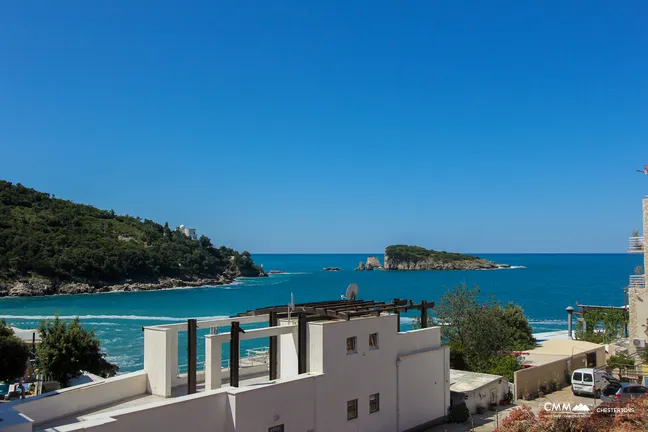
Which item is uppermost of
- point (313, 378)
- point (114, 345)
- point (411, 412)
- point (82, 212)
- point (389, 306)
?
point (82, 212)

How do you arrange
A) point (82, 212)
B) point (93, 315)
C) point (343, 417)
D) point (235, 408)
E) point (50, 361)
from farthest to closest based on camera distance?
point (82, 212) → point (93, 315) → point (50, 361) → point (343, 417) → point (235, 408)

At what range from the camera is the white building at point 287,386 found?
43.0 ft

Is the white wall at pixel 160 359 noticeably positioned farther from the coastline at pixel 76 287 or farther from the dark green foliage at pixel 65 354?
the coastline at pixel 76 287

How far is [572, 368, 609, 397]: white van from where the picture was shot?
80.3ft

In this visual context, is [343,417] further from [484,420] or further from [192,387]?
[484,420]

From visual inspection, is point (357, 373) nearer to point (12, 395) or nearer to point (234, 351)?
point (234, 351)

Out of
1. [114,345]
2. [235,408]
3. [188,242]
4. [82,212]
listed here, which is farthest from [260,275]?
[235,408]

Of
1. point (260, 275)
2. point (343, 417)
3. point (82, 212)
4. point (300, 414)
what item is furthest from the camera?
point (260, 275)

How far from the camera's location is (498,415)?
22.2 metres

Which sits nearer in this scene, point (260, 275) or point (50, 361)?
point (50, 361)

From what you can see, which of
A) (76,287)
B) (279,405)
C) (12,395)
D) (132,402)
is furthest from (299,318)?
(76,287)

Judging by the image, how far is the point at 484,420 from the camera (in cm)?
2159

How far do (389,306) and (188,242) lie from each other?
14900 cm

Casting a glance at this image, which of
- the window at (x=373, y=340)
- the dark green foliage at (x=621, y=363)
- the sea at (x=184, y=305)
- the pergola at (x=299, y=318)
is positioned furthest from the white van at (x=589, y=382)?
the sea at (x=184, y=305)
